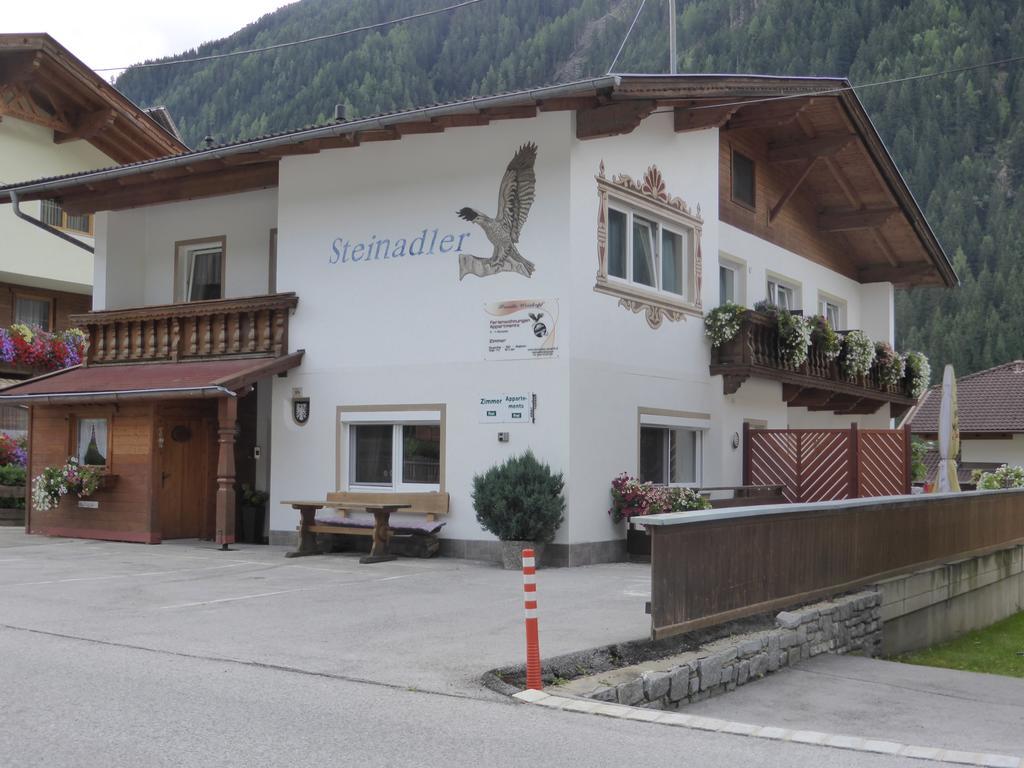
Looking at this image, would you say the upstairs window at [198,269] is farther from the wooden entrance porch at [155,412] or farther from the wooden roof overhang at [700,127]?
the wooden entrance porch at [155,412]

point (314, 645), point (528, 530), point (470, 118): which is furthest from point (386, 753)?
point (470, 118)

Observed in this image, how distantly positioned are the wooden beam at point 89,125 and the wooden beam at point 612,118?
51.9 ft

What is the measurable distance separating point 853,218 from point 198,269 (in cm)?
1253

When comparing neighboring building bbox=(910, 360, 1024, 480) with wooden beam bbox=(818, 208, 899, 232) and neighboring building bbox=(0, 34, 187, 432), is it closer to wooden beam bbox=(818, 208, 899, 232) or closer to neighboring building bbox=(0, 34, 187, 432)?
wooden beam bbox=(818, 208, 899, 232)

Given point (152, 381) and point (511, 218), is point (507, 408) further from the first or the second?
point (152, 381)

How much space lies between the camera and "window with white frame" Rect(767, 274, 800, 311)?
71.1 feet

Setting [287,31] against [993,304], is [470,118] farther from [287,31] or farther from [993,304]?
[287,31]

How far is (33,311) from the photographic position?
28.0m

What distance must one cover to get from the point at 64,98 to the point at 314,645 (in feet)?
71.0

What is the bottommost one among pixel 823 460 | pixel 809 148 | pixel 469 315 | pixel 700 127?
pixel 823 460

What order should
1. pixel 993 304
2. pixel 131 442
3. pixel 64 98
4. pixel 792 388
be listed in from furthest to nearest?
pixel 993 304 → pixel 64 98 → pixel 792 388 → pixel 131 442

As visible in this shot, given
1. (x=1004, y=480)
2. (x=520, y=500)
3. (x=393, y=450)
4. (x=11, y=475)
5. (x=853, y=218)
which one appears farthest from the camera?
→ (x=1004, y=480)

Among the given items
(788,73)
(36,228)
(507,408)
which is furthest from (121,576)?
(788,73)

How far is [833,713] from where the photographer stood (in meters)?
8.45
